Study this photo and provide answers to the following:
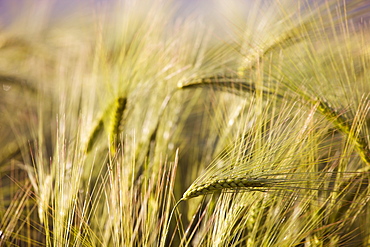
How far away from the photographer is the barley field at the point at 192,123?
1.84ft

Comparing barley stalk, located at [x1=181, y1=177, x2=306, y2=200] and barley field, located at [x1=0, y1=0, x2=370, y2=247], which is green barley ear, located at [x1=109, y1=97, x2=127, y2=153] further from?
barley stalk, located at [x1=181, y1=177, x2=306, y2=200]

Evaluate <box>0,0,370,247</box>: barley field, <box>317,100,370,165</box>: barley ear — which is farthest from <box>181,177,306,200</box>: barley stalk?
<box>317,100,370,165</box>: barley ear

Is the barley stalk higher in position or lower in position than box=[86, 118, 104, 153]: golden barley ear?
lower

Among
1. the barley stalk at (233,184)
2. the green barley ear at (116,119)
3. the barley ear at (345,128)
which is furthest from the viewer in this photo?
the green barley ear at (116,119)

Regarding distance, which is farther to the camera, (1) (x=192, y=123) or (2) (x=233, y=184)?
(1) (x=192, y=123)

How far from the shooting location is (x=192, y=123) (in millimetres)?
1277

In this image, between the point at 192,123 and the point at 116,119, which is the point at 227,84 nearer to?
the point at 116,119

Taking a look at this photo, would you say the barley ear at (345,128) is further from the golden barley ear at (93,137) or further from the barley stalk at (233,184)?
the golden barley ear at (93,137)

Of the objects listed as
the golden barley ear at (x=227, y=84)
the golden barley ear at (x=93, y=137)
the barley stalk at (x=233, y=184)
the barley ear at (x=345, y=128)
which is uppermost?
the golden barley ear at (x=227, y=84)

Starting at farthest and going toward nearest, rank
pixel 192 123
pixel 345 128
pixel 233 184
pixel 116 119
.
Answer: pixel 192 123, pixel 116 119, pixel 345 128, pixel 233 184

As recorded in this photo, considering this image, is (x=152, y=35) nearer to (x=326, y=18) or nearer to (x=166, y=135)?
(x=166, y=135)

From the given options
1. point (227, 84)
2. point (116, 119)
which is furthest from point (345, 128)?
point (116, 119)

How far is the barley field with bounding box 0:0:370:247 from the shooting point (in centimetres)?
56

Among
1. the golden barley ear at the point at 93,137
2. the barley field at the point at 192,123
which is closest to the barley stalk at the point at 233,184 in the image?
the barley field at the point at 192,123
